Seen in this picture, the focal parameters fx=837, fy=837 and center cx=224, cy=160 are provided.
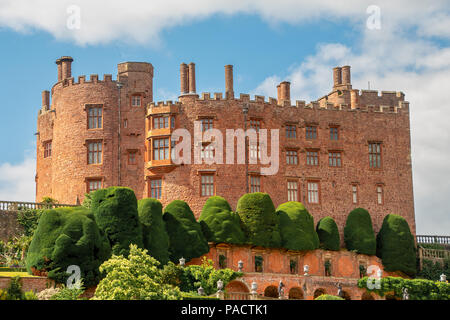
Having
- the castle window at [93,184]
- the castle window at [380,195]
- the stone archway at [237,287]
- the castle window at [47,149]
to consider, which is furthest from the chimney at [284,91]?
the castle window at [47,149]

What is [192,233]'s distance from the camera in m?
52.6

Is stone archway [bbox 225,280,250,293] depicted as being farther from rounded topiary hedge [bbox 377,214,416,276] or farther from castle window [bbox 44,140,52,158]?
castle window [bbox 44,140,52,158]

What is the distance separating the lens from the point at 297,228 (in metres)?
56.6

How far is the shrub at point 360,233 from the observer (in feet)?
195

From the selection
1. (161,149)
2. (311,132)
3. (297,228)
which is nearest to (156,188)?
(161,149)

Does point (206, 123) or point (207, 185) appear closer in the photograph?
point (207, 185)

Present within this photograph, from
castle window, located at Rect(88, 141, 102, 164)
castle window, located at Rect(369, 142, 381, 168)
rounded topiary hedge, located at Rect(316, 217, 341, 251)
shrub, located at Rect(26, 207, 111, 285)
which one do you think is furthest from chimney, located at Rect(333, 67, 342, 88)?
shrub, located at Rect(26, 207, 111, 285)

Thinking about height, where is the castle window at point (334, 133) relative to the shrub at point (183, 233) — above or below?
above

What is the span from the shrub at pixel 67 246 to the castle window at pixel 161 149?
12989 mm

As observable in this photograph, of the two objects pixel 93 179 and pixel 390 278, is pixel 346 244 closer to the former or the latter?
pixel 390 278

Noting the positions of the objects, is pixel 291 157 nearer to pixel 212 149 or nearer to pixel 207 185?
pixel 212 149

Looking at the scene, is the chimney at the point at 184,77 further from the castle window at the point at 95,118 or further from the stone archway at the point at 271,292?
the stone archway at the point at 271,292

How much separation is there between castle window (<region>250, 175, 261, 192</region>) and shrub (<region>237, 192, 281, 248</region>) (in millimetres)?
3091

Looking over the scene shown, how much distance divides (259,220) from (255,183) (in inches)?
186
